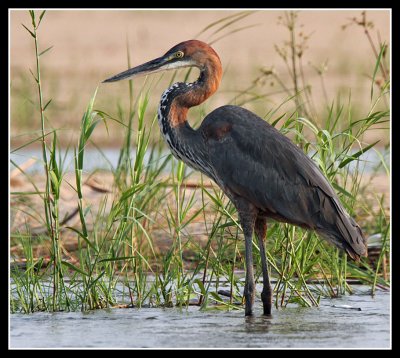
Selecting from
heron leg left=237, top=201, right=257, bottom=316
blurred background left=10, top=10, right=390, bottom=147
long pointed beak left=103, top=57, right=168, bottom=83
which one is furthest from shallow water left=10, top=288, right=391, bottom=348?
blurred background left=10, top=10, right=390, bottom=147

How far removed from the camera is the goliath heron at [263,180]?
20.1 ft

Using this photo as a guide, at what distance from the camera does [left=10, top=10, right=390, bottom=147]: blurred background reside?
48.3ft

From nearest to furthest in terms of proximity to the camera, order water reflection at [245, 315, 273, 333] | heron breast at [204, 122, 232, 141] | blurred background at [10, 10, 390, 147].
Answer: water reflection at [245, 315, 273, 333], heron breast at [204, 122, 232, 141], blurred background at [10, 10, 390, 147]

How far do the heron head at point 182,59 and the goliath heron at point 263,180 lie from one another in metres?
0.44

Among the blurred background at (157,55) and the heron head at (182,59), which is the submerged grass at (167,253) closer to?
the heron head at (182,59)

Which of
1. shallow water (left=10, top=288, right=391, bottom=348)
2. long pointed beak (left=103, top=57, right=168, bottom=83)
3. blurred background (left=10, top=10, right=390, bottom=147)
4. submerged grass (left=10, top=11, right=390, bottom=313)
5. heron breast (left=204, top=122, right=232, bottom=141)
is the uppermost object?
blurred background (left=10, top=10, right=390, bottom=147)

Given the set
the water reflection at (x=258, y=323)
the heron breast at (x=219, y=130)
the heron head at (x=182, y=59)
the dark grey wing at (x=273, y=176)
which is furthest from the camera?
the heron head at (x=182, y=59)

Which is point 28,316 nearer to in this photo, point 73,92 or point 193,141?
point 193,141

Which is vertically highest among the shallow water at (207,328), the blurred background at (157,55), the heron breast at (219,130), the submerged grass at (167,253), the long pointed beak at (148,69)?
the blurred background at (157,55)

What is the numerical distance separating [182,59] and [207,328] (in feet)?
6.29

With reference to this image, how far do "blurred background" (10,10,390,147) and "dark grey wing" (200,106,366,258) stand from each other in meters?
7.25

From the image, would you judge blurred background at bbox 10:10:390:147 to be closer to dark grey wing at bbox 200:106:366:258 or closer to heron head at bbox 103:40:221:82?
heron head at bbox 103:40:221:82

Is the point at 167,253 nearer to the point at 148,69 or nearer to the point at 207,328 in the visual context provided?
the point at 207,328

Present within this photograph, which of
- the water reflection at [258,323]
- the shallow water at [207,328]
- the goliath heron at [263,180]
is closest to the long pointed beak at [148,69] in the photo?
the goliath heron at [263,180]
